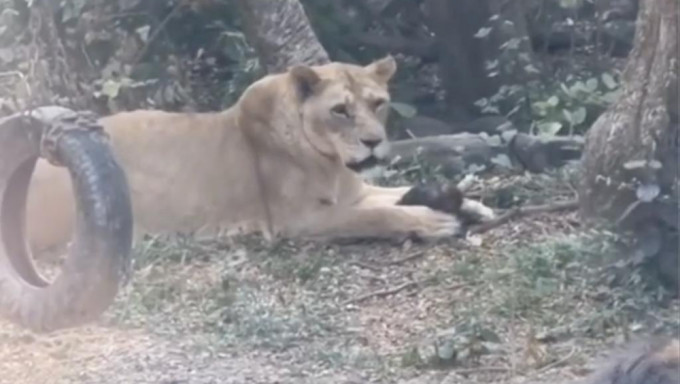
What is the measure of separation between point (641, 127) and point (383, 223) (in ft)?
4.97

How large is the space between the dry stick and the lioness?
0.16m

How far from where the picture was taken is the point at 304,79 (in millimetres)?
7023

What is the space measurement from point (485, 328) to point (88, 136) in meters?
1.40

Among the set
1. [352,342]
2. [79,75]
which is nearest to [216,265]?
[352,342]

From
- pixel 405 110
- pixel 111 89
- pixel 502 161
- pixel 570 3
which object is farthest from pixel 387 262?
pixel 111 89

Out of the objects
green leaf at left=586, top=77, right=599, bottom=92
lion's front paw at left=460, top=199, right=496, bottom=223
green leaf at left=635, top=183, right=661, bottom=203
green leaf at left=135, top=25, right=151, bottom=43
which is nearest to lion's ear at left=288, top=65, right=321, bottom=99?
lion's front paw at left=460, top=199, right=496, bottom=223

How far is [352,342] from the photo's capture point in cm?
544

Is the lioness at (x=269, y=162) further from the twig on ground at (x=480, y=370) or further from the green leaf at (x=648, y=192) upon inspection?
the twig on ground at (x=480, y=370)

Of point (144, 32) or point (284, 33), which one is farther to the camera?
point (144, 32)

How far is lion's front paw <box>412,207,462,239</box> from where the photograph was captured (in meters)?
6.71

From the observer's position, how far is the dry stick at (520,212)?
6.71 meters

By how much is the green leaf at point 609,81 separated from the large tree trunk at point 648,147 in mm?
2039

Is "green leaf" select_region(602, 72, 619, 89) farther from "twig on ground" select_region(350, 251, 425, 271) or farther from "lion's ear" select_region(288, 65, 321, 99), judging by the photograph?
"twig on ground" select_region(350, 251, 425, 271)

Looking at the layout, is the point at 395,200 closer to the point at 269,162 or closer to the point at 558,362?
the point at 269,162
